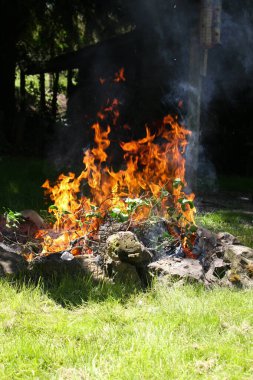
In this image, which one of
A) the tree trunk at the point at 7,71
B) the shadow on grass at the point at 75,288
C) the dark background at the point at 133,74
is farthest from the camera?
the tree trunk at the point at 7,71

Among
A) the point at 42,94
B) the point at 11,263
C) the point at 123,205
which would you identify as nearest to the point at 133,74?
the point at 42,94

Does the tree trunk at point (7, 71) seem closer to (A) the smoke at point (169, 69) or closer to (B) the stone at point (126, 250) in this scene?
(A) the smoke at point (169, 69)

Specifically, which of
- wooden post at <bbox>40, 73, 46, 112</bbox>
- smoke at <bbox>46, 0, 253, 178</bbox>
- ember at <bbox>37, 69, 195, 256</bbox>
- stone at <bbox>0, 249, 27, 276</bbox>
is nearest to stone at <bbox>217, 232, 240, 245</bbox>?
ember at <bbox>37, 69, 195, 256</bbox>

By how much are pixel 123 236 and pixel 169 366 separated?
1.58 m

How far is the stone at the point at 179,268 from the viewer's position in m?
4.30

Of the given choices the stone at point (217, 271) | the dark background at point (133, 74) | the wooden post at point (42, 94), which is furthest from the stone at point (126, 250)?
the wooden post at point (42, 94)

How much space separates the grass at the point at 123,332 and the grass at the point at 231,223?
8.37ft

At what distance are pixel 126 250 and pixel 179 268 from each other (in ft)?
1.65

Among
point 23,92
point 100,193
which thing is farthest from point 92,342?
point 23,92

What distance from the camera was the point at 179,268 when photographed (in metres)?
4.41

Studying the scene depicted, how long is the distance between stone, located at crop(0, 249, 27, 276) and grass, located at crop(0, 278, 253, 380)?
16cm

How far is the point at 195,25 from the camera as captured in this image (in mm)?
7141

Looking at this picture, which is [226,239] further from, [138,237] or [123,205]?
[123,205]

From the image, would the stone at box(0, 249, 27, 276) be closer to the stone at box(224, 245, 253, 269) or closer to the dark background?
the stone at box(224, 245, 253, 269)
